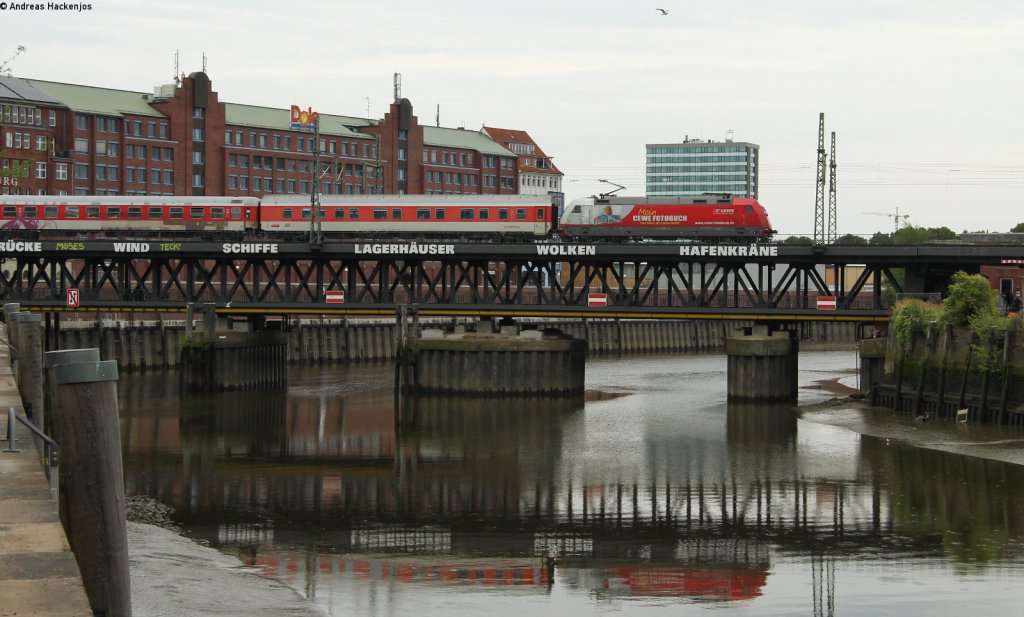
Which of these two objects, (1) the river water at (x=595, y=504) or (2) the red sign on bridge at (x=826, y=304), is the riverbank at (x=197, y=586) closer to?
(1) the river water at (x=595, y=504)

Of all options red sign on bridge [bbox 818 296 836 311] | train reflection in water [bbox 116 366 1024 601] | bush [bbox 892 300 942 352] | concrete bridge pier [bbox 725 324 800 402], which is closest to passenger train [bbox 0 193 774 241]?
red sign on bridge [bbox 818 296 836 311]

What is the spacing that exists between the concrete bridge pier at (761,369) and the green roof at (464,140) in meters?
94.4

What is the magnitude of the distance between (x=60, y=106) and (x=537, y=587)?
358 feet

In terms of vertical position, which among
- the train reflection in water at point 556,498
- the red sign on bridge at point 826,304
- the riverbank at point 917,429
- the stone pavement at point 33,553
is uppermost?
the red sign on bridge at point 826,304

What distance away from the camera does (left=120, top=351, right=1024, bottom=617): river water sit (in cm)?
2788

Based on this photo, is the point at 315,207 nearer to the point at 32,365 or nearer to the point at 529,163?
the point at 32,365

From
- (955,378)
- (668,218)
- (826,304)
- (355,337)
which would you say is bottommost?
(355,337)

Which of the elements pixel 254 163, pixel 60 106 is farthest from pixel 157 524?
pixel 254 163

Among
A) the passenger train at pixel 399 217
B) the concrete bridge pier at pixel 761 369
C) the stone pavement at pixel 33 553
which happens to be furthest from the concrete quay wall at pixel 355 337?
the stone pavement at pixel 33 553

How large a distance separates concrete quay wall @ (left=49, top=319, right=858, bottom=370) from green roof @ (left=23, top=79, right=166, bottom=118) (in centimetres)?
3559

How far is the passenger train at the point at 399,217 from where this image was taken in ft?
243

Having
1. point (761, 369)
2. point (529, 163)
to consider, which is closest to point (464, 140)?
point (529, 163)

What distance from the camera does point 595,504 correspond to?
128 feet

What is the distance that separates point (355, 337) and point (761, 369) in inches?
1763
